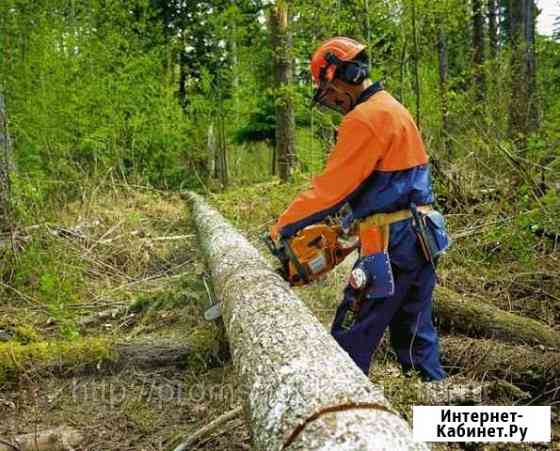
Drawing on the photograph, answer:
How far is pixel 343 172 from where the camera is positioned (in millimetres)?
2879

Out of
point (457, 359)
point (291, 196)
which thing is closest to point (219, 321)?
point (457, 359)

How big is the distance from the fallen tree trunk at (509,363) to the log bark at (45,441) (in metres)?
2.38

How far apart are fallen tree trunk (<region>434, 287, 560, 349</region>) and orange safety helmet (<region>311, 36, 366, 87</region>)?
6.37 ft

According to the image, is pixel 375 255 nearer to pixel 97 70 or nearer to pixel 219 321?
pixel 219 321

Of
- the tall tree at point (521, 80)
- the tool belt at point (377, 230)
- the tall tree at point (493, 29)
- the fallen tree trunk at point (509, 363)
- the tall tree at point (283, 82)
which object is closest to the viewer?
the tool belt at point (377, 230)

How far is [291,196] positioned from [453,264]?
374 centimetres

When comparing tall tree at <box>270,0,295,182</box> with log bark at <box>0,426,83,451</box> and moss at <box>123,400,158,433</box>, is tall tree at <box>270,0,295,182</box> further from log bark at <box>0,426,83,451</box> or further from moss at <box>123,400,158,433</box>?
log bark at <box>0,426,83,451</box>

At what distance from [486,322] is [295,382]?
2.20 metres

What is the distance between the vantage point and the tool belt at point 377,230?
3.00 m

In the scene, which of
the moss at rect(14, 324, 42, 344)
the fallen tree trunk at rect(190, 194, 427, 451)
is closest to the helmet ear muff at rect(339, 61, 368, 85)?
the fallen tree trunk at rect(190, 194, 427, 451)

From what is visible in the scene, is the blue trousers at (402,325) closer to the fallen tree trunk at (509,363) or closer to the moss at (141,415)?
the fallen tree trunk at (509,363)

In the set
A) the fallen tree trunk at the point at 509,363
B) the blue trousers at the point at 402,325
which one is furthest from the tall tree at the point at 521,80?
the blue trousers at the point at 402,325

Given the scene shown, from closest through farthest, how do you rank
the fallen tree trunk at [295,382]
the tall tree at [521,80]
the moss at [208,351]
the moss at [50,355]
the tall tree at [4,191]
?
the fallen tree trunk at [295,382] → the moss at [50,355] → the moss at [208,351] → the tall tree at [4,191] → the tall tree at [521,80]

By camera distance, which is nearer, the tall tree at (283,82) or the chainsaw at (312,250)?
the chainsaw at (312,250)
